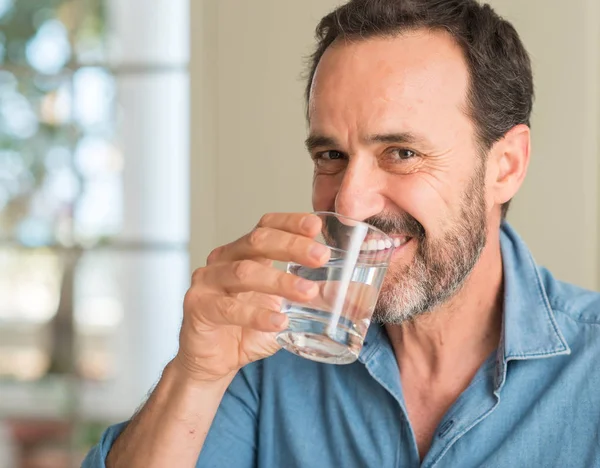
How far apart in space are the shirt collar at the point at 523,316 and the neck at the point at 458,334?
0.06m

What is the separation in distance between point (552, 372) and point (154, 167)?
1916mm

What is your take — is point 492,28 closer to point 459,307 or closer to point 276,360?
point 459,307

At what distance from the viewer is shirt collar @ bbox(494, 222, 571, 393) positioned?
1515mm

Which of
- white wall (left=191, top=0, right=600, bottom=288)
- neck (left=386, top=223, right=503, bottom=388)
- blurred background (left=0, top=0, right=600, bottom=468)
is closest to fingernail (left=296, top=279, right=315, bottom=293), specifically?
neck (left=386, top=223, right=503, bottom=388)

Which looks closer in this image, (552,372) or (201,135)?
(552,372)

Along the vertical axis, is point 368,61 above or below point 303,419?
above

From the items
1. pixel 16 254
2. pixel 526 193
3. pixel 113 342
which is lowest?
pixel 113 342

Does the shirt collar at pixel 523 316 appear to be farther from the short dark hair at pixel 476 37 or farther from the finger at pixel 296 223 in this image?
the finger at pixel 296 223

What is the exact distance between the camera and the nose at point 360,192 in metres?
1.43

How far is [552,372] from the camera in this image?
1.52 metres

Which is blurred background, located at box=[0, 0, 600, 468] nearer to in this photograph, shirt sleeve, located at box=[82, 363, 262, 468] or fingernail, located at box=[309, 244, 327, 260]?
shirt sleeve, located at box=[82, 363, 262, 468]

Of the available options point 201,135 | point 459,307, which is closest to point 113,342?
point 201,135

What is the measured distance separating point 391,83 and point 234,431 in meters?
0.77

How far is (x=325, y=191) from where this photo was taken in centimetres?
159
